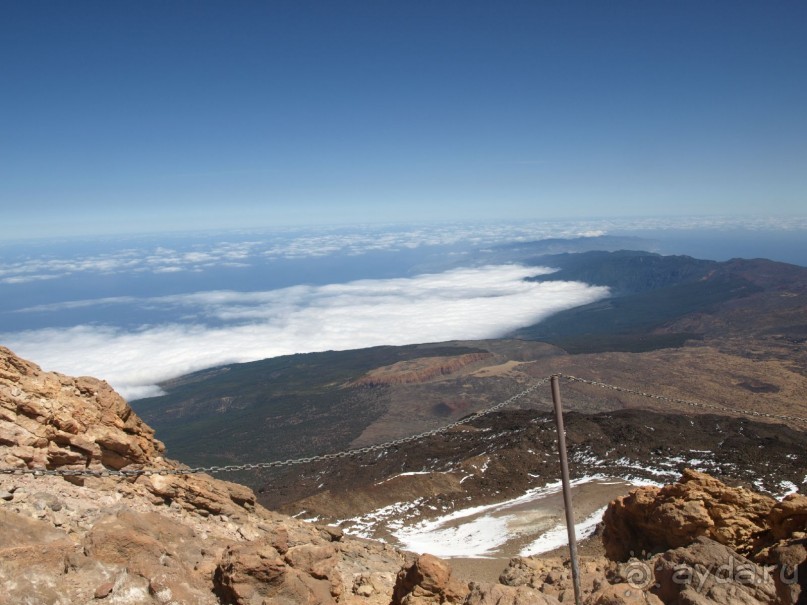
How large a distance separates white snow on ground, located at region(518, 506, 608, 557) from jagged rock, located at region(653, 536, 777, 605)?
10.00 meters

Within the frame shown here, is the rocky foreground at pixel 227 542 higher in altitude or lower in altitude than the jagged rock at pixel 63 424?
lower

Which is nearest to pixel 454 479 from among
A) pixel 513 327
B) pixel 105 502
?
pixel 105 502

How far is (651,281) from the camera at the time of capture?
177 meters

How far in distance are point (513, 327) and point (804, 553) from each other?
127763mm

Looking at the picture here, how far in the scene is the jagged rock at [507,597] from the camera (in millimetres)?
6551

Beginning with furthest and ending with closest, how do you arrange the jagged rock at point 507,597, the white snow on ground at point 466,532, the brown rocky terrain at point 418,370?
the brown rocky terrain at point 418,370
the white snow on ground at point 466,532
the jagged rock at point 507,597

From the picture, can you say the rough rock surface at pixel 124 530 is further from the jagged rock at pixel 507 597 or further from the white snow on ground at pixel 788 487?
the white snow on ground at pixel 788 487

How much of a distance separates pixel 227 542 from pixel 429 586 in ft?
13.5

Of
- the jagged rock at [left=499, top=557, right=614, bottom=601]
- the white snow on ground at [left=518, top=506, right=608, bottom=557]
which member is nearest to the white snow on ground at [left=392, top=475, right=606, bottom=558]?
the white snow on ground at [left=518, top=506, right=608, bottom=557]

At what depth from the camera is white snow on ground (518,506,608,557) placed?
17.5 metres

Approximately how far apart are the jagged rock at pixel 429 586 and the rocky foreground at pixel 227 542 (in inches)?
0.9

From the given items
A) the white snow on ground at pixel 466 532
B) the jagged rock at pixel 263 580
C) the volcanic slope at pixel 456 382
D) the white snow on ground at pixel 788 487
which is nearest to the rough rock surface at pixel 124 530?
the jagged rock at pixel 263 580

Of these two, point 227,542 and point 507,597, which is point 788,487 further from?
point 227,542

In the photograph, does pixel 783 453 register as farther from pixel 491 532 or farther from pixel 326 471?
pixel 326 471
